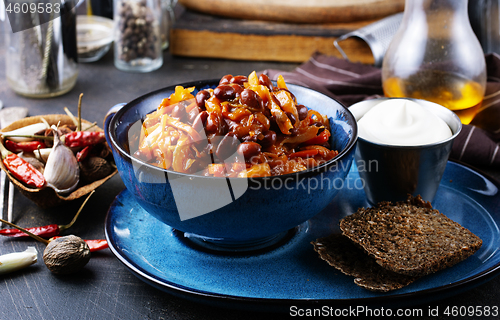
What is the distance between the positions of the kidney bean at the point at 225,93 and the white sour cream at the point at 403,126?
584 millimetres

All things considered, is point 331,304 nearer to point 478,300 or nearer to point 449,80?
point 478,300

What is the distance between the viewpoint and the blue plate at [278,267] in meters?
1.39

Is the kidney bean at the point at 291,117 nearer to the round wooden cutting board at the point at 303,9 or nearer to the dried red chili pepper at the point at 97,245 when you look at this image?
the dried red chili pepper at the point at 97,245

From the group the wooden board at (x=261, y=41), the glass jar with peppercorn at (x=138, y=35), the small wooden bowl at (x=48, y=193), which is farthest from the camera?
the wooden board at (x=261, y=41)

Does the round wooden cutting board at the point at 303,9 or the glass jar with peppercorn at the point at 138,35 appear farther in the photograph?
the round wooden cutting board at the point at 303,9

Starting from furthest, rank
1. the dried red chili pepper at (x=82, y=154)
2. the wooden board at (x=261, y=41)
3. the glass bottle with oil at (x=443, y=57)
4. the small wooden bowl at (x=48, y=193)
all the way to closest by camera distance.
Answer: the wooden board at (x=261, y=41)
the glass bottle with oil at (x=443, y=57)
the dried red chili pepper at (x=82, y=154)
the small wooden bowl at (x=48, y=193)

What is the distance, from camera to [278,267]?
157 centimetres

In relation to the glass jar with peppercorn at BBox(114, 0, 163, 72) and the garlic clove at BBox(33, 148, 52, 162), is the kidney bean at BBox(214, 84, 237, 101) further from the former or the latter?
the glass jar with peppercorn at BBox(114, 0, 163, 72)

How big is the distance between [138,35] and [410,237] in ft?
8.32

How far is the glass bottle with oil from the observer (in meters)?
2.49

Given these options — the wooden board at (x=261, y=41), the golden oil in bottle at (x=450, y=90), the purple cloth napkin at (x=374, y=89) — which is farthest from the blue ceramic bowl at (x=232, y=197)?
the wooden board at (x=261, y=41)

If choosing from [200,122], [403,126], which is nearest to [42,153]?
[200,122]

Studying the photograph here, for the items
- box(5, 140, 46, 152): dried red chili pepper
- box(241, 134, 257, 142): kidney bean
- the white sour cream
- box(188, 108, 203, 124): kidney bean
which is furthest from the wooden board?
box(241, 134, 257, 142): kidney bean

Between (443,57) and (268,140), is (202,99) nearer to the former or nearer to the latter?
(268,140)
